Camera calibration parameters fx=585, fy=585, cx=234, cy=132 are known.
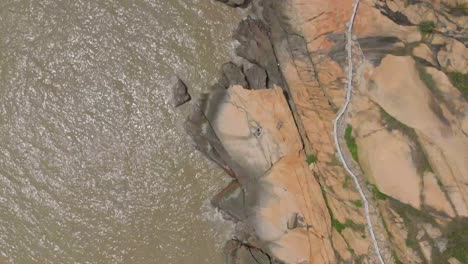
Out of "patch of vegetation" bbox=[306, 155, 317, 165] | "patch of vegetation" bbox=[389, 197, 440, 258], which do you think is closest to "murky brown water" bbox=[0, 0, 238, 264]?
"patch of vegetation" bbox=[306, 155, 317, 165]

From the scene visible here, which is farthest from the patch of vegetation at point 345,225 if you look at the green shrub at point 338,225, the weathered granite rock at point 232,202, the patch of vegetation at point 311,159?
the weathered granite rock at point 232,202

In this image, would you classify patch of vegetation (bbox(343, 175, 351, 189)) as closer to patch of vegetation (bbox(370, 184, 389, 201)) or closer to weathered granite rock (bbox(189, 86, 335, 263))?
patch of vegetation (bbox(370, 184, 389, 201))

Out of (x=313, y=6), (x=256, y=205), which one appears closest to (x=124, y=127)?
(x=256, y=205)

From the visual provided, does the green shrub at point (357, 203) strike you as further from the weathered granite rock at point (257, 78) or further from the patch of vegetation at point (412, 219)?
the weathered granite rock at point (257, 78)

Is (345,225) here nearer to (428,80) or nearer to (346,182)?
(346,182)

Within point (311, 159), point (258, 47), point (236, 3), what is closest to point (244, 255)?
point (311, 159)

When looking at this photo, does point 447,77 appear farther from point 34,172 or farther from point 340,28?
→ point 34,172
